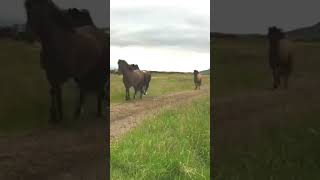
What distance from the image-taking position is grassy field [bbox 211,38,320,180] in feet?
33.7

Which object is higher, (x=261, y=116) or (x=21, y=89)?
(x=21, y=89)

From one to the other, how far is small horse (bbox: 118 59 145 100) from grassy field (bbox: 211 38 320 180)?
11.5 m

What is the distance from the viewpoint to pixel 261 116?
39.4 ft

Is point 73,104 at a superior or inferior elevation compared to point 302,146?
superior

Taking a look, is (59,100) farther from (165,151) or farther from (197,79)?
(197,79)

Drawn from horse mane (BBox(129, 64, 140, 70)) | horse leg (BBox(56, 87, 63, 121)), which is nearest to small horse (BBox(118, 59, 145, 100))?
horse mane (BBox(129, 64, 140, 70))

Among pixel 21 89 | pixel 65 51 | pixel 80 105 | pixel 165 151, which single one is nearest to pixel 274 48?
pixel 165 151

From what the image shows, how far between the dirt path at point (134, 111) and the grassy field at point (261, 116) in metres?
3.41

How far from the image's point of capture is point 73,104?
962cm

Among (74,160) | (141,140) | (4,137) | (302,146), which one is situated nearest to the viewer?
(4,137)

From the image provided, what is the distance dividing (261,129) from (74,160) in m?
4.33

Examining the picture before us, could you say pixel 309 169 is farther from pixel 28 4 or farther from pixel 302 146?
pixel 28 4

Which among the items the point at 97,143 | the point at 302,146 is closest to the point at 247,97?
the point at 302,146

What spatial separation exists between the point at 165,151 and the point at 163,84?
60.3 ft
